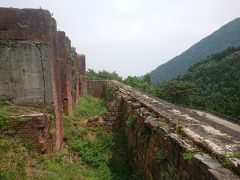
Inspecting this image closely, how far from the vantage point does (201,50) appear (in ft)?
422

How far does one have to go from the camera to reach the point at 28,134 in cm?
809

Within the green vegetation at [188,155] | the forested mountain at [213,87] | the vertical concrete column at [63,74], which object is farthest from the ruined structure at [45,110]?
the forested mountain at [213,87]

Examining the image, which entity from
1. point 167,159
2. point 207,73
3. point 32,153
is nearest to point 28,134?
point 32,153

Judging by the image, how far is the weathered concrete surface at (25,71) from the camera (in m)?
8.98

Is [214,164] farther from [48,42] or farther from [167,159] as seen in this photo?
[48,42]

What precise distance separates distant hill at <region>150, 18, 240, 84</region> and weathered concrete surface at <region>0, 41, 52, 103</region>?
106m

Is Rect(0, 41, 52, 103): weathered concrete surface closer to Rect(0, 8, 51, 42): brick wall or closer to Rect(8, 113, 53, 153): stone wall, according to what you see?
Rect(0, 8, 51, 42): brick wall

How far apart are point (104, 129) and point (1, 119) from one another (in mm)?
4467

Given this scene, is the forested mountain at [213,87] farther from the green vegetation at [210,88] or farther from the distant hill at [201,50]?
the distant hill at [201,50]

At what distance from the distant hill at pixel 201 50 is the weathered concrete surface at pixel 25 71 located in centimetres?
10565

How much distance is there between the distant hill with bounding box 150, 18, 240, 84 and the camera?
383 ft

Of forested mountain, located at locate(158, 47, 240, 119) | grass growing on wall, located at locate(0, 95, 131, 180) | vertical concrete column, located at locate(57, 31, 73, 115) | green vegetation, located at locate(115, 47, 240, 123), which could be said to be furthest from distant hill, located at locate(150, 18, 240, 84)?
grass growing on wall, located at locate(0, 95, 131, 180)

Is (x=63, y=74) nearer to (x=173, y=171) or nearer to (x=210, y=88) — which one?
(x=173, y=171)

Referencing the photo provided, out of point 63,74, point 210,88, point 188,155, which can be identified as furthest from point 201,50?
point 188,155
